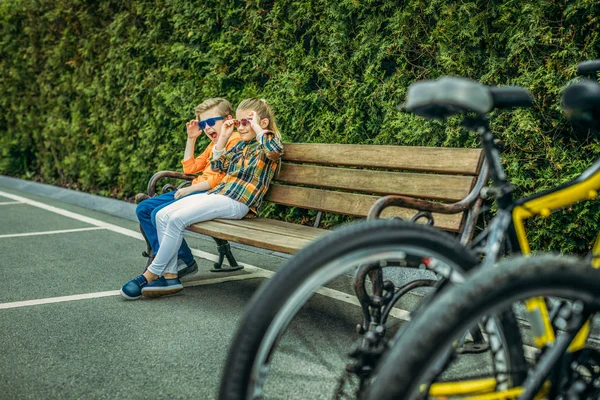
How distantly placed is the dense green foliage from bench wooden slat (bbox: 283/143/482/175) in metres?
0.70

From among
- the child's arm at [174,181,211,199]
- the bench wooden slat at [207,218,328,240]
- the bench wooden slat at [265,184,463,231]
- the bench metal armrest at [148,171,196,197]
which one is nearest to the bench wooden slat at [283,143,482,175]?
the bench wooden slat at [265,184,463,231]

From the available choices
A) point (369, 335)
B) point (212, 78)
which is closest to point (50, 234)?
point (212, 78)

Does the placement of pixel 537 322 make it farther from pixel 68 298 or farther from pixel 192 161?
pixel 192 161

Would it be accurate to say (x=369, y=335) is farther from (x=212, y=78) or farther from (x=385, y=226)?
(x=212, y=78)

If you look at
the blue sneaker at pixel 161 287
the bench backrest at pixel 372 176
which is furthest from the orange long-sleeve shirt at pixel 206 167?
the blue sneaker at pixel 161 287

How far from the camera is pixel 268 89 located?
5.92m

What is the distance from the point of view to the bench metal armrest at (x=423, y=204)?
2607 millimetres

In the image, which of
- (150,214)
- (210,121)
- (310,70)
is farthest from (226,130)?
(310,70)

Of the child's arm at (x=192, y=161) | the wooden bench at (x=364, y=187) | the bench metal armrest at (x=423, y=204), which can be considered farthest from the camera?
the child's arm at (x=192, y=161)

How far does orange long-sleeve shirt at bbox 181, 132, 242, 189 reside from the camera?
15.4ft

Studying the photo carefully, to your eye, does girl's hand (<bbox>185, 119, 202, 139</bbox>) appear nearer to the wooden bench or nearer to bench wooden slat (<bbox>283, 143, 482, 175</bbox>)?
the wooden bench

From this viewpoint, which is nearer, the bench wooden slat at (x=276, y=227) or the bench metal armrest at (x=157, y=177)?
the bench wooden slat at (x=276, y=227)

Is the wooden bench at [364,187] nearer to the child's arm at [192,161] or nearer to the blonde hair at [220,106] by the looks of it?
the child's arm at [192,161]

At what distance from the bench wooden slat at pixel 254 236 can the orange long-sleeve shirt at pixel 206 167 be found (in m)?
0.65
